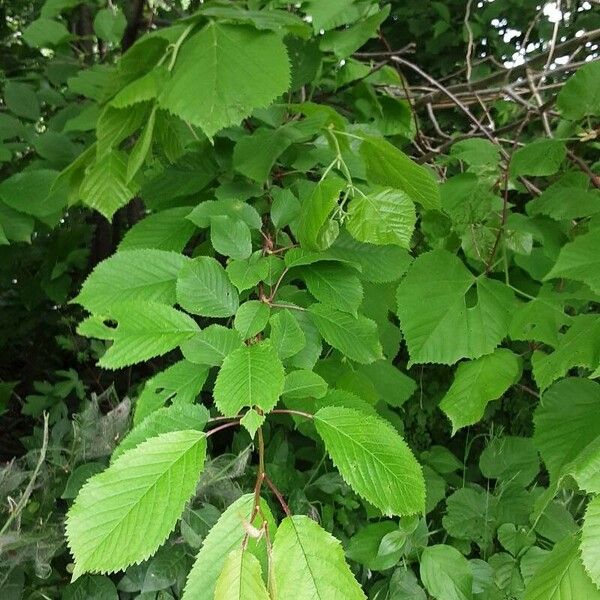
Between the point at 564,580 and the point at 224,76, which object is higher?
the point at 224,76

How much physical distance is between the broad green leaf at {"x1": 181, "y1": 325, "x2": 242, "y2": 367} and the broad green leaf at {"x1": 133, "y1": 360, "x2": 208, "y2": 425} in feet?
0.07

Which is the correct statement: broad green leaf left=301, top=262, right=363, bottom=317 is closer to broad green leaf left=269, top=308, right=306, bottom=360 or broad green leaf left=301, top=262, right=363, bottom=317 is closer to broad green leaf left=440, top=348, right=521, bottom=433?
broad green leaf left=269, top=308, right=306, bottom=360

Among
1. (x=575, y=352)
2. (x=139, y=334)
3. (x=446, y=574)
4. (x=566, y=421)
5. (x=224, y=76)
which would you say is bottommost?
(x=446, y=574)

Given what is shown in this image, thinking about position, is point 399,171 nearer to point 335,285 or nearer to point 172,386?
point 335,285

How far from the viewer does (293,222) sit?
64 cm

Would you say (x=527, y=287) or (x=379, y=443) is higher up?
(x=379, y=443)

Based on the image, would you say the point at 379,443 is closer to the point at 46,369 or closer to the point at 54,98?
the point at 54,98

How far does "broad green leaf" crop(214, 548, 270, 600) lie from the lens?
38 centimetres

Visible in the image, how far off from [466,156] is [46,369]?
1479 mm

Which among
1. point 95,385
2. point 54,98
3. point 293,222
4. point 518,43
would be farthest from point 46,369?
point 518,43

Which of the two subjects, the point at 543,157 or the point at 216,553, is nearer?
the point at 216,553

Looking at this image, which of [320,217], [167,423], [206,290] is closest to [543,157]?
[320,217]

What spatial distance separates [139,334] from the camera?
50 centimetres

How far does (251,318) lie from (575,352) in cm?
35
